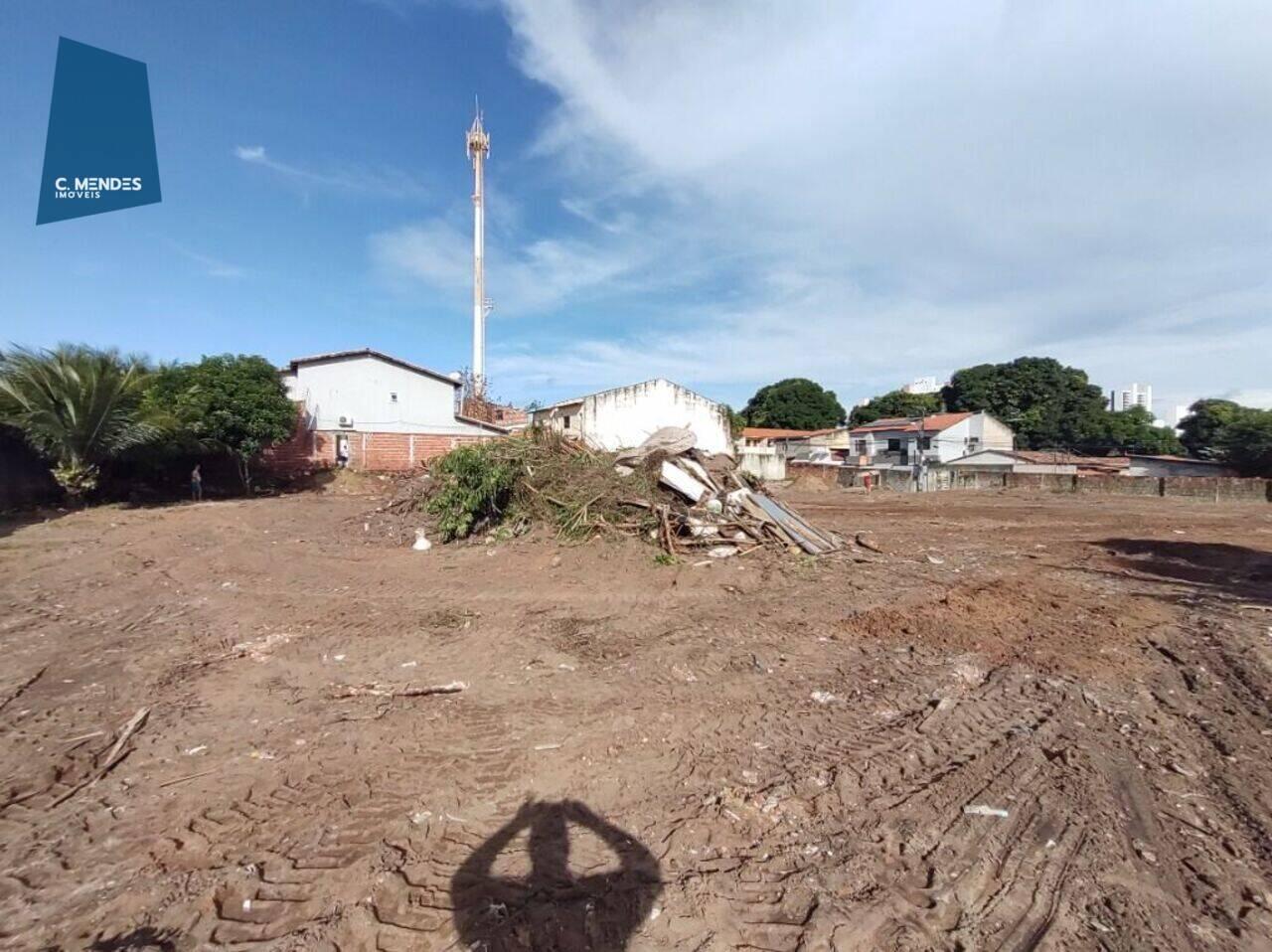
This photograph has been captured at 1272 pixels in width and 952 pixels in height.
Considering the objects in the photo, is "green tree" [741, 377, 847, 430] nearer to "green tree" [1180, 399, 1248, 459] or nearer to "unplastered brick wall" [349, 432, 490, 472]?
"green tree" [1180, 399, 1248, 459]

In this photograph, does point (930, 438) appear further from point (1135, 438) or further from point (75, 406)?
point (75, 406)

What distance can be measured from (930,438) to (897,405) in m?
18.4

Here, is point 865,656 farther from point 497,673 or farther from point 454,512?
point 454,512

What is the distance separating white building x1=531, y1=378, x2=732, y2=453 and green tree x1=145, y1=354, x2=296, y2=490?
9.56 m

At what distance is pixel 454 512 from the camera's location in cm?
1028

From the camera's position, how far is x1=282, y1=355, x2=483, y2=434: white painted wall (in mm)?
23359

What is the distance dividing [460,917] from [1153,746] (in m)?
4.04

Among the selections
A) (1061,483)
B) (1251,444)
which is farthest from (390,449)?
(1251,444)

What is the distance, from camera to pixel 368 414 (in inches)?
968

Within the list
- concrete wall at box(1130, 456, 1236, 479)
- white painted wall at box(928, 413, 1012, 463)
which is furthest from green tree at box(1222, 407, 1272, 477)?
white painted wall at box(928, 413, 1012, 463)

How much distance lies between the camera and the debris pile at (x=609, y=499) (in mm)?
9609

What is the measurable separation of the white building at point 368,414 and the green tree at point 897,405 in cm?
4418

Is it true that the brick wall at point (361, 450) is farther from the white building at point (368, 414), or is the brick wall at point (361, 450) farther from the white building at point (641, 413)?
the white building at point (641, 413)

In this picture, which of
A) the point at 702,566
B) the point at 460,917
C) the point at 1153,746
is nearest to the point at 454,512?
the point at 702,566
